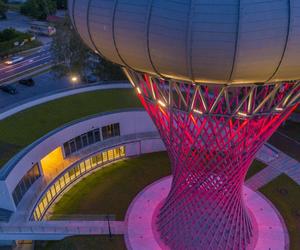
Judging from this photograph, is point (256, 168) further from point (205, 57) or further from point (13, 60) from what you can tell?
point (13, 60)

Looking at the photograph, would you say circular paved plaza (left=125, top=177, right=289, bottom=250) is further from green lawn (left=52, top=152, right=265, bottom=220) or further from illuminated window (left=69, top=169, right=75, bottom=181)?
illuminated window (left=69, top=169, right=75, bottom=181)

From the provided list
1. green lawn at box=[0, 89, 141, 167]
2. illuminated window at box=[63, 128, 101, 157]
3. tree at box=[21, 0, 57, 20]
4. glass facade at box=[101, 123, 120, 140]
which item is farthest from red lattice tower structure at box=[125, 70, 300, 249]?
tree at box=[21, 0, 57, 20]

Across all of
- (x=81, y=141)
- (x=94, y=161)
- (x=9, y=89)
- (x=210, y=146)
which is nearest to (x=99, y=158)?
(x=94, y=161)

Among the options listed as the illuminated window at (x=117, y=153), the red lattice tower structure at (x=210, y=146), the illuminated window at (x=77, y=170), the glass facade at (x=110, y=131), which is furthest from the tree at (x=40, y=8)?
the red lattice tower structure at (x=210, y=146)

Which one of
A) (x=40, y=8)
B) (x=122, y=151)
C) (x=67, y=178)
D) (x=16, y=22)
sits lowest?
(x=67, y=178)

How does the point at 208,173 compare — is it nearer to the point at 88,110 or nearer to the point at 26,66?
the point at 88,110

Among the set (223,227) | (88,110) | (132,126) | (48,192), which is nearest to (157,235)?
(223,227)
